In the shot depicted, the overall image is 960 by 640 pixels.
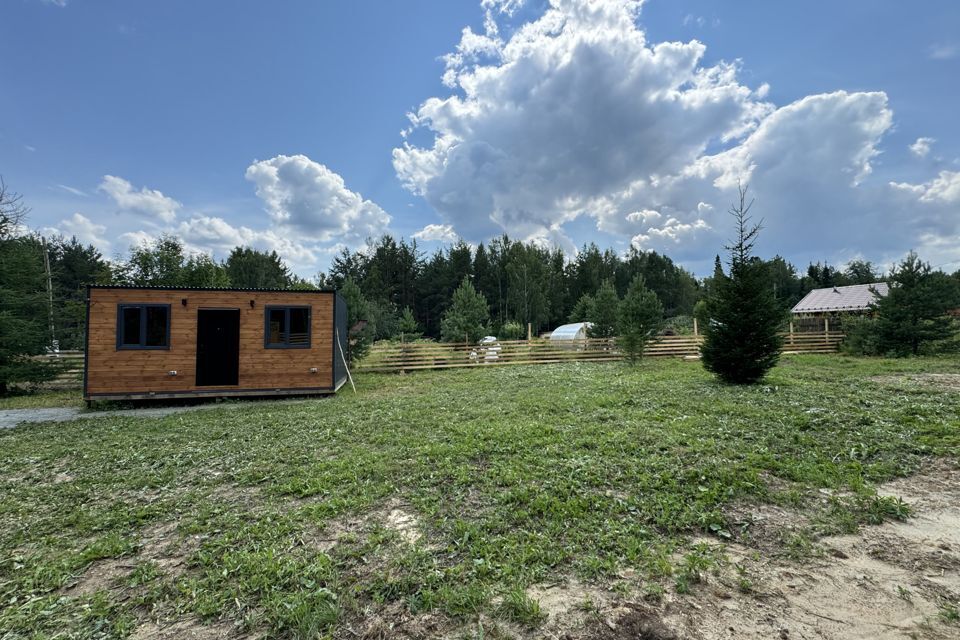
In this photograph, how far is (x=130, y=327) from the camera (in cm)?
909

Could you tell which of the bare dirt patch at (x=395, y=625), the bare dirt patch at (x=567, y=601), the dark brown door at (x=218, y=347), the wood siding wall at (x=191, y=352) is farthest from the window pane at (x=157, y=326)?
the bare dirt patch at (x=567, y=601)

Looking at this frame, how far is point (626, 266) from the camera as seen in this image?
46.3 meters

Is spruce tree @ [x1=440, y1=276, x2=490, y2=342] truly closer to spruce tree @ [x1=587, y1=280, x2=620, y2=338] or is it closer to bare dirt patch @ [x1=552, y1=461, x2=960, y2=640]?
spruce tree @ [x1=587, y1=280, x2=620, y2=338]

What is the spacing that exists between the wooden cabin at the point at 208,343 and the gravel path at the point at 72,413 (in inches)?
17.1

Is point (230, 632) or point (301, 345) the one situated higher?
point (301, 345)

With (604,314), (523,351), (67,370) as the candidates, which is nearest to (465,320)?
(523,351)

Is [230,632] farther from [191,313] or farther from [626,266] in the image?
[626,266]

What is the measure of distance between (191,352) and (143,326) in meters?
1.24

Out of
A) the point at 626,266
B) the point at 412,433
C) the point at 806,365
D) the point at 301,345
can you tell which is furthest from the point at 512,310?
the point at 412,433

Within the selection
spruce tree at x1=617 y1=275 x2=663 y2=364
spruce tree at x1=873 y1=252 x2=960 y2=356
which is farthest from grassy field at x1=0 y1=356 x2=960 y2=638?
spruce tree at x1=873 y1=252 x2=960 y2=356

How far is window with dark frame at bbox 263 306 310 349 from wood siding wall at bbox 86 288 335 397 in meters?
0.13

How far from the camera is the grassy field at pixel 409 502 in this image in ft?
7.25

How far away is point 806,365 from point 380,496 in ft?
48.6

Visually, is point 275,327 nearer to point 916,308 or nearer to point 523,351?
point 523,351
